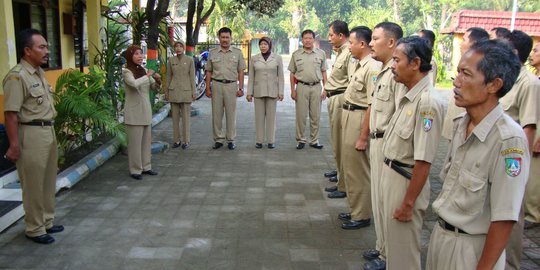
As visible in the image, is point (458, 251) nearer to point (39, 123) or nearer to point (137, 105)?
point (39, 123)

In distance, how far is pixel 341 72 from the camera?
5.24m

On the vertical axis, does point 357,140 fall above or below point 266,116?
above

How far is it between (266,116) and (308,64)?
105cm

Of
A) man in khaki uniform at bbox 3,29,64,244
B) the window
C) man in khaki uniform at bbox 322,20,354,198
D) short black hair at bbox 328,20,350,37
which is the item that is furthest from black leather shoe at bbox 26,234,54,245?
the window

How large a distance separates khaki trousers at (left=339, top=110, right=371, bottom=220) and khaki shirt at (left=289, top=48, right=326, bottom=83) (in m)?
2.93

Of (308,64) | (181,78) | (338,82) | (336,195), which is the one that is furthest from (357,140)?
(181,78)

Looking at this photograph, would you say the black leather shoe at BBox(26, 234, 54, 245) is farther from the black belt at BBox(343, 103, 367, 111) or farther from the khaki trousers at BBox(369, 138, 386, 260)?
the black belt at BBox(343, 103, 367, 111)

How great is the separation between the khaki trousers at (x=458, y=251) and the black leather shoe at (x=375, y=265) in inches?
52.3

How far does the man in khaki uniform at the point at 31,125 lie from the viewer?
3.52m

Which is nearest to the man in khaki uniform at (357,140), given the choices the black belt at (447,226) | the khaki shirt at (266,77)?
the black belt at (447,226)

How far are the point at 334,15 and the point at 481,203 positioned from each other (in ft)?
148

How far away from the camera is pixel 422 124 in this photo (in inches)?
96.9

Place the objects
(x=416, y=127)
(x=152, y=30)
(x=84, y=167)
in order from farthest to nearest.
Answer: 1. (x=152, y=30)
2. (x=84, y=167)
3. (x=416, y=127)

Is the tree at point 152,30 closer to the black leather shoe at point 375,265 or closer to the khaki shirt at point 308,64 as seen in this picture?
the khaki shirt at point 308,64
